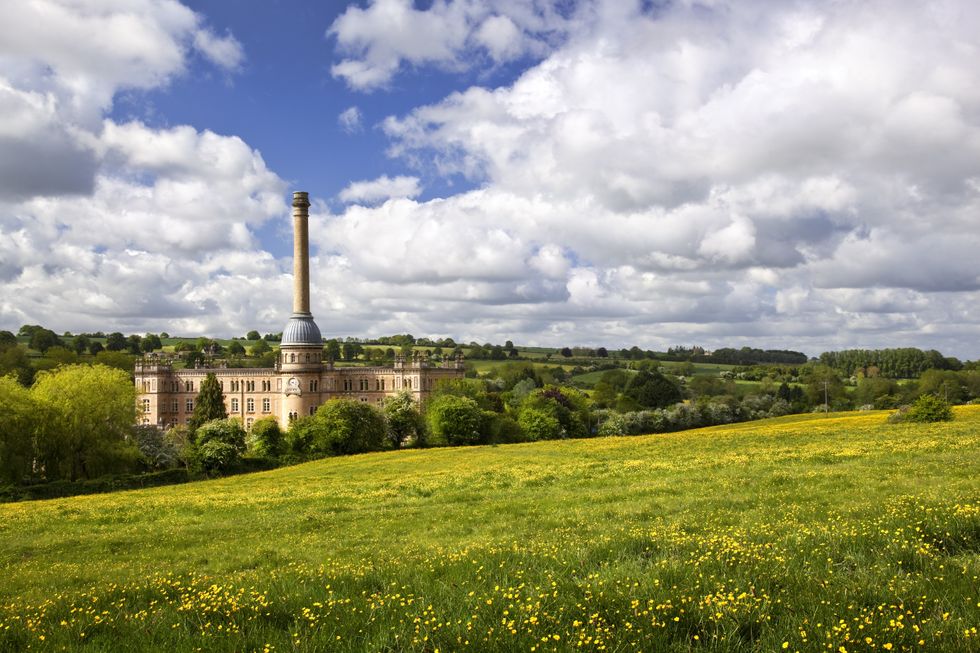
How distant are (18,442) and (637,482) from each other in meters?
50.3

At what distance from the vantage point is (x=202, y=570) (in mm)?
13891

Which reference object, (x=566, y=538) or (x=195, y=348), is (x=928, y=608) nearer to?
(x=566, y=538)

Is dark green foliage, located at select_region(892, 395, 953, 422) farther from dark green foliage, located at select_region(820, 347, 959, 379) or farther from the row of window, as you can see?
dark green foliage, located at select_region(820, 347, 959, 379)

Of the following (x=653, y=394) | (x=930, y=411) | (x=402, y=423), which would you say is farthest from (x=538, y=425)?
(x=930, y=411)

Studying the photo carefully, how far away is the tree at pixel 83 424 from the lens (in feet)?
179

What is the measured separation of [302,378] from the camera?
10762cm

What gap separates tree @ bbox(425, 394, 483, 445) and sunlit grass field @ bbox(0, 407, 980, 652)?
2304 inches

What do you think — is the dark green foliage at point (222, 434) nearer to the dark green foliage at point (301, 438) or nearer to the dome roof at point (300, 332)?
the dark green foliage at point (301, 438)

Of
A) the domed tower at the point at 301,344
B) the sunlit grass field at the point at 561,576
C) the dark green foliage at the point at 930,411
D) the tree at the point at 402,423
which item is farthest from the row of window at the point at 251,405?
the sunlit grass field at the point at 561,576

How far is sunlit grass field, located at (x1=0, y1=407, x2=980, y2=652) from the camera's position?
22.8ft

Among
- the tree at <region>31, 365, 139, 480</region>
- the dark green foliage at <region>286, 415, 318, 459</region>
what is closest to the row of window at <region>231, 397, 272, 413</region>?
the dark green foliage at <region>286, 415, 318, 459</region>

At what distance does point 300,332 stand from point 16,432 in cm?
5816

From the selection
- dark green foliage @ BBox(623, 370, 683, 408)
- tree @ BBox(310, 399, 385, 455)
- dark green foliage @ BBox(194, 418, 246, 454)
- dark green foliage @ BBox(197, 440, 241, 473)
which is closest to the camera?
dark green foliage @ BBox(197, 440, 241, 473)

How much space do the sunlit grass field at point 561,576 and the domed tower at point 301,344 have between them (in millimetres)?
87069
